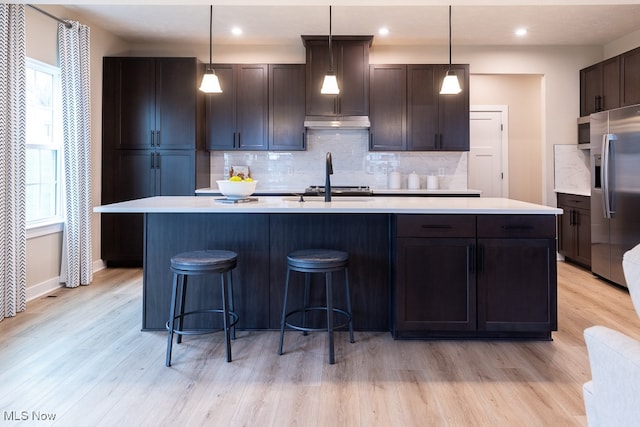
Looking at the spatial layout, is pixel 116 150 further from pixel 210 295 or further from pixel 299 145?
pixel 210 295

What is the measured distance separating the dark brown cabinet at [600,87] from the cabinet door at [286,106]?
346 centimetres

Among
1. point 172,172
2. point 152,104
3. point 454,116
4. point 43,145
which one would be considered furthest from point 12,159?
point 454,116

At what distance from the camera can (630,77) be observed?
4652 mm

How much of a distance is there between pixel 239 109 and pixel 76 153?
1.88m

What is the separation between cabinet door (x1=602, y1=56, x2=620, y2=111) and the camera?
4875mm

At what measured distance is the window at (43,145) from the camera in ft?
13.3

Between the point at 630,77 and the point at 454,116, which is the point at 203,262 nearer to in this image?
the point at 454,116

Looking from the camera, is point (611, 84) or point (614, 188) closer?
point (614, 188)

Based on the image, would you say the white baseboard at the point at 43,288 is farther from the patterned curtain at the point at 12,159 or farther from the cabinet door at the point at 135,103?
the cabinet door at the point at 135,103

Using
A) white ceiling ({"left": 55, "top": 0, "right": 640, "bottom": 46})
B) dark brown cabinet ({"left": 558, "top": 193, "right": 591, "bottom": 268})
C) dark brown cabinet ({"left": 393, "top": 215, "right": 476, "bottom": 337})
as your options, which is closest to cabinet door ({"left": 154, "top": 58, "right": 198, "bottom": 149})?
white ceiling ({"left": 55, "top": 0, "right": 640, "bottom": 46})

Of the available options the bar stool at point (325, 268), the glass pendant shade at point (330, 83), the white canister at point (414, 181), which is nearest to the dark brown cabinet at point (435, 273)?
the bar stool at point (325, 268)

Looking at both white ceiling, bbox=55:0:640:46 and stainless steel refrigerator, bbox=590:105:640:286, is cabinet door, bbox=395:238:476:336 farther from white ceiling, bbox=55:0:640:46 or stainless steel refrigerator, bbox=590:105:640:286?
white ceiling, bbox=55:0:640:46

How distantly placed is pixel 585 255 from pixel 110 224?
5.44m

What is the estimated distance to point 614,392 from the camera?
1096 mm
